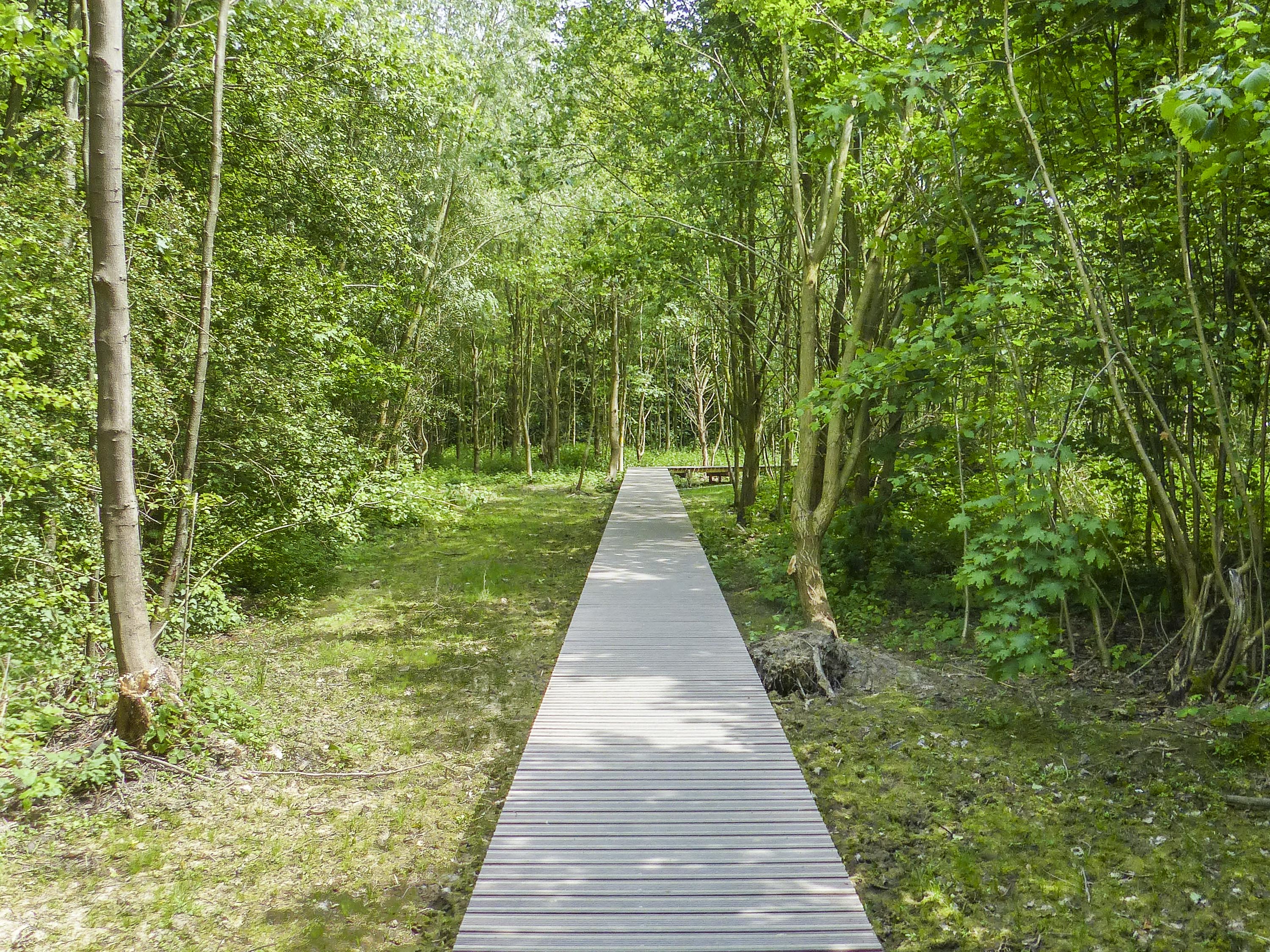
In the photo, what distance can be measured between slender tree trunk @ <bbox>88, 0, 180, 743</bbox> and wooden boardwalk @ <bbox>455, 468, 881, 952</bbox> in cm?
208

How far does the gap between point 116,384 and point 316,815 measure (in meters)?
2.36

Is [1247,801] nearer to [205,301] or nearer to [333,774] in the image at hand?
[333,774]

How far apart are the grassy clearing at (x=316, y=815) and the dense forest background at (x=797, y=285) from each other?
45 cm

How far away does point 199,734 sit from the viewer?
448 cm

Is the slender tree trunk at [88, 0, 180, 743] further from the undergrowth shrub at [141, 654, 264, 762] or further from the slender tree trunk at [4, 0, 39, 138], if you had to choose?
the slender tree trunk at [4, 0, 39, 138]

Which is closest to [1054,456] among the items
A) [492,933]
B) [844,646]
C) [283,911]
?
[844,646]

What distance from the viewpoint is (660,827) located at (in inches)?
132

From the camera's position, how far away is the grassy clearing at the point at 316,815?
126 inches

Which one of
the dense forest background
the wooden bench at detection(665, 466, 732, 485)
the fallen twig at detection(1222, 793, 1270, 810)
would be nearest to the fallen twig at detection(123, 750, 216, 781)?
the dense forest background

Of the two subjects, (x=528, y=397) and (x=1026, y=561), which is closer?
(x=1026, y=561)

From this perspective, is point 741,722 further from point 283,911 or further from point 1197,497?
point 1197,497

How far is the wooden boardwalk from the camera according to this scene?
2693 millimetres

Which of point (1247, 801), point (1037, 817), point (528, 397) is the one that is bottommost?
point (1037, 817)

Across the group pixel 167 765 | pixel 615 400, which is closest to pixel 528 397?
pixel 615 400
